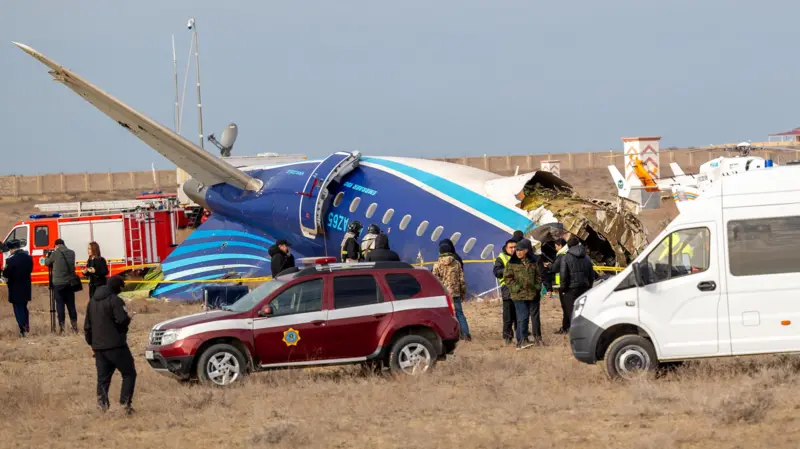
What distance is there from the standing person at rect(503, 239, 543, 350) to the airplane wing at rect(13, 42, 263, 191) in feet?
37.1

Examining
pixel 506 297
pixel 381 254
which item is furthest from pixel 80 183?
pixel 506 297

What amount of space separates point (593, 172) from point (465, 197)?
234 feet

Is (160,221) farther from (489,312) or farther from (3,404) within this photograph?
(3,404)

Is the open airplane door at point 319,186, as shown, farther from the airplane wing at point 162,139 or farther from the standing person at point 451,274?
the standing person at point 451,274

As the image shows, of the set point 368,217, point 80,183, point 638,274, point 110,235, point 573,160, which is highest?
point 573,160

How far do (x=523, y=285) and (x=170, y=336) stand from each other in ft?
19.5

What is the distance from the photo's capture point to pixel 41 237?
3562cm

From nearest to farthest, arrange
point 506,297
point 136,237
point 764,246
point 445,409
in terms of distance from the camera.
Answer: point 445,409, point 764,246, point 506,297, point 136,237

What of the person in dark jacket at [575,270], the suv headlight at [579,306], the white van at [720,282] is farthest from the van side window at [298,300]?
the person in dark jacket at [575,270]

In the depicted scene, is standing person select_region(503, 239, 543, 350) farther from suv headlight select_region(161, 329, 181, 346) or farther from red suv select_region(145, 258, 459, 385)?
suv headlight select_region(161, 329, 181, 346)

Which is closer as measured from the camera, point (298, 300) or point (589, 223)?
point (298, 300)

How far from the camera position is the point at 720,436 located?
35.2 ft

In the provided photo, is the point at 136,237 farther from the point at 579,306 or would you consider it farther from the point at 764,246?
the point at 764,246

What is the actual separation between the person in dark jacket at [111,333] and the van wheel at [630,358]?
5.75 metres
